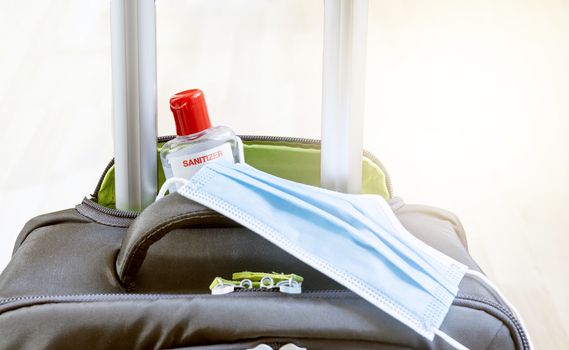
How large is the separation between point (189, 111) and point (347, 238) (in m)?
0.19


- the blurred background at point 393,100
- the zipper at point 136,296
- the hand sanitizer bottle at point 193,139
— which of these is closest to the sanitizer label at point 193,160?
the hand sanitizer bottle at point 193,139

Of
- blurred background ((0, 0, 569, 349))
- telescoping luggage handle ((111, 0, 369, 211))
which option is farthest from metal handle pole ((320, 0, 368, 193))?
blurred background ((0, 0, 569, 349))

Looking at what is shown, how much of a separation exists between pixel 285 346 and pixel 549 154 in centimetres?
104

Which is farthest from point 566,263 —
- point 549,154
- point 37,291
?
point 37,291

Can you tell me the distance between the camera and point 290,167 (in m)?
0.83

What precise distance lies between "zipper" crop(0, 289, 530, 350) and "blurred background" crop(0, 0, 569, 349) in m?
0.43

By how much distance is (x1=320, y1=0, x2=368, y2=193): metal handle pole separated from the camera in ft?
2.38

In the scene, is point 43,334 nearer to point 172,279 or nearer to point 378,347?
point 172,279

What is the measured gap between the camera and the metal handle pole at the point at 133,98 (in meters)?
0.75

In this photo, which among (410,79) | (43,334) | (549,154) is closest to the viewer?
(43,334)

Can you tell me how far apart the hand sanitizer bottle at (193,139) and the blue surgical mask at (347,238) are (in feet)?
0.18

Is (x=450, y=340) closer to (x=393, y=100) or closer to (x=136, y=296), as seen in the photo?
(x=136, y=296)

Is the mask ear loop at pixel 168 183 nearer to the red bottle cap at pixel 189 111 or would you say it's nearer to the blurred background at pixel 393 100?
the red bottle cap at pixel 189 111

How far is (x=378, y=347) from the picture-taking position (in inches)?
23.3
